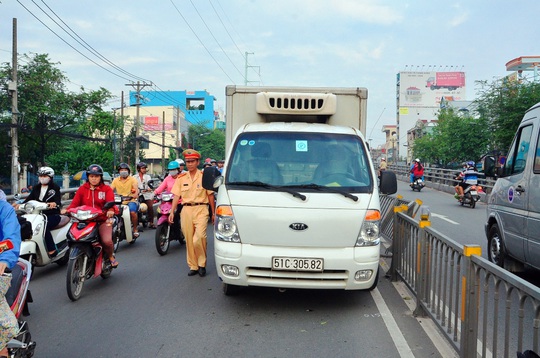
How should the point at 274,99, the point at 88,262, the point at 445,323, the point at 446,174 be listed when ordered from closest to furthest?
the point at 445,323
the point at 88,262
the point at 274,99
the point at 446,174

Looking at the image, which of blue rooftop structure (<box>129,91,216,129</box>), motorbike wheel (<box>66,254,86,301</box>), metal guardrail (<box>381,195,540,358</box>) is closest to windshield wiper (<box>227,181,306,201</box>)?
metal guardrail (<box>381,195,540,358</box>)

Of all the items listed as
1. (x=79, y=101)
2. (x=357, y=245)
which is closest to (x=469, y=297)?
(x=357, y=245)

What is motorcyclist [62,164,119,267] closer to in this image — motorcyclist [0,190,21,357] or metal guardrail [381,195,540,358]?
motorcyclist [0,190,21,357]

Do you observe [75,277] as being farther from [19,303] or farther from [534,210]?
[534,210]

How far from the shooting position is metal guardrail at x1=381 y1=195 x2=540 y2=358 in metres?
2.87

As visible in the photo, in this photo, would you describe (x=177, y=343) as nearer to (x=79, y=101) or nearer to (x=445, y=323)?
(x=445, y=323)

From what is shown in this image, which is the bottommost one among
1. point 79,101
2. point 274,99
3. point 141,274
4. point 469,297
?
point 141,274

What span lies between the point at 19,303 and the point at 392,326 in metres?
3.32

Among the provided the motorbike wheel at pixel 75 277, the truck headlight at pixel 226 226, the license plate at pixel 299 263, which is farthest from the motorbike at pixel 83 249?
the license plate at pixel 299 263

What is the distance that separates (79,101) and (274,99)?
29.9m

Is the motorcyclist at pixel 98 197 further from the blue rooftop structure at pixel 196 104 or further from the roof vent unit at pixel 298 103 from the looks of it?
the blue rooftop structure at pixel 196 104

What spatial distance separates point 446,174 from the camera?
28.1 meters

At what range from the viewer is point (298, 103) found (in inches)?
277

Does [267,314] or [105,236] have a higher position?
[105,236]
